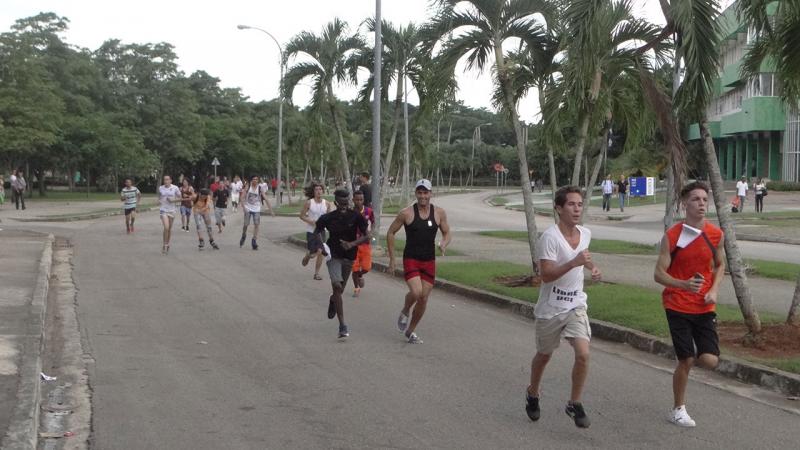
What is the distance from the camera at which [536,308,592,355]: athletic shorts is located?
6.02 m

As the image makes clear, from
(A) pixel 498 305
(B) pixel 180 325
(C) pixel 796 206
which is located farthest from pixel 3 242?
(C) pixel 796 206

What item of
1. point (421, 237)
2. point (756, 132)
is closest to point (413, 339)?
point (421, 237)

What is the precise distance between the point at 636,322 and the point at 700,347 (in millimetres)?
3854

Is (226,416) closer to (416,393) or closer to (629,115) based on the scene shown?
(416,393)

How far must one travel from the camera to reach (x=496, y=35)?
45.9 feet

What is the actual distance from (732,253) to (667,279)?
10.4ft

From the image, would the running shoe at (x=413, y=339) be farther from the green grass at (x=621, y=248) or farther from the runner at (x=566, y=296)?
the green grass at (x=621, y=248)

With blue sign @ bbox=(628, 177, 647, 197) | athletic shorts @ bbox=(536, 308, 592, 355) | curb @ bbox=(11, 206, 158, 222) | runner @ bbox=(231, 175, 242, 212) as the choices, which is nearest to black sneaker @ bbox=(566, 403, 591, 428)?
athletic shorts @ bbox=(536, 308, 592, 355)

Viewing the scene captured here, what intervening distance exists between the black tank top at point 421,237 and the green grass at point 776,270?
829cm

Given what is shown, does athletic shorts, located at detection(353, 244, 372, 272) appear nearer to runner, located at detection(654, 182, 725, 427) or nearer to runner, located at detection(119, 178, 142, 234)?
runner, located at detection(654, 182, 725, 427)

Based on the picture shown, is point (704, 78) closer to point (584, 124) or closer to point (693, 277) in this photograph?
point (693, 277)

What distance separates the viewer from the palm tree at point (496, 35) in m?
13.8

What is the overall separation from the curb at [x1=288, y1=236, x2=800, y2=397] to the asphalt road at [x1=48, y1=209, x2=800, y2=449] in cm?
22

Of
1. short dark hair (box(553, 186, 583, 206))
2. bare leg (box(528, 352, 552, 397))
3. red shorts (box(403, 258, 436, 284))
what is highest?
short dark hair (box(553, 186, 583, 206))
